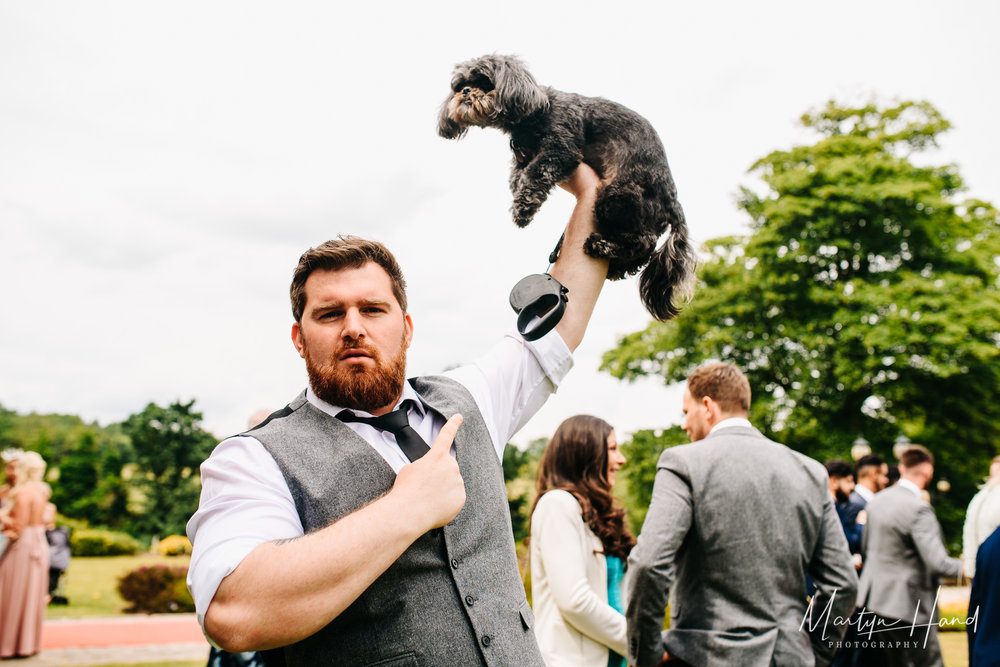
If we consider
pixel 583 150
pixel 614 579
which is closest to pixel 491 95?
pixel 583 150

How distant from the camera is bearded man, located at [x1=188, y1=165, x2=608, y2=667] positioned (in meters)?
1.24

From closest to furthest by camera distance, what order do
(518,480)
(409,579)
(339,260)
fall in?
(409,579)
(339,260)
(518,480)

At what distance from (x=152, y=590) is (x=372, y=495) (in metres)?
13.5

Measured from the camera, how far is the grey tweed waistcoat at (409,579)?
4.64 ft

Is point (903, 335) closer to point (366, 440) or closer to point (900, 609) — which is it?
point (900, 609)

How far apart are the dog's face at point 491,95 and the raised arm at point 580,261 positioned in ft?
0.73

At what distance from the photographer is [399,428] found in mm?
1673

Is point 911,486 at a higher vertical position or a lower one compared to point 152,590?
higher

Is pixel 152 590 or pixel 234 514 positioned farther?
pixel 152 590

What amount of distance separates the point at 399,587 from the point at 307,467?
33 centimetres

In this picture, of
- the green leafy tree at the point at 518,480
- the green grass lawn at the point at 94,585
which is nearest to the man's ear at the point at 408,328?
the green leafy tree at the point at 518,480

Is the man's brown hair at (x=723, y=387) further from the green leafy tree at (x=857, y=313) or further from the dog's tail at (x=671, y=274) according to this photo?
the green leafy tree at (x=857, y=313)

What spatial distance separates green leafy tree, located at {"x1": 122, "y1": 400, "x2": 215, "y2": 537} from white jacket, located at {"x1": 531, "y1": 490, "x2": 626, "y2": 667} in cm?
1901

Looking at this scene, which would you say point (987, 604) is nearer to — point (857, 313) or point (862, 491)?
point (862, 491)
